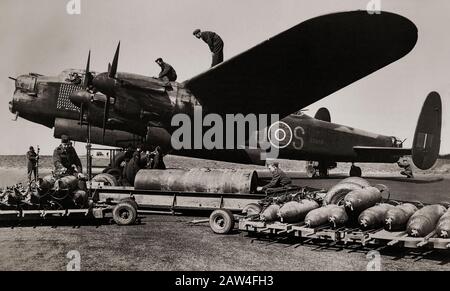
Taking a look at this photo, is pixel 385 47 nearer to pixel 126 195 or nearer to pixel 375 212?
pixel 375 212

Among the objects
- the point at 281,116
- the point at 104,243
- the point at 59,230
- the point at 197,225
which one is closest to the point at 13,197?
the point at 59,230

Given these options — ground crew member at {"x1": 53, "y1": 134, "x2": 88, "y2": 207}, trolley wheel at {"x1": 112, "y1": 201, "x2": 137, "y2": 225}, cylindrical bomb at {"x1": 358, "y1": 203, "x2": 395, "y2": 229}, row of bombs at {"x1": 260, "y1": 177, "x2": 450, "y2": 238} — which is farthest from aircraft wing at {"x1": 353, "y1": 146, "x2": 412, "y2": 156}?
ground crew member at {"x1": 53, "y1": 134, "x2": 88, "y2": 207}

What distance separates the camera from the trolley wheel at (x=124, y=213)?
9.95 metres

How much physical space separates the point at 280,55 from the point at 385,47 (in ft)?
8.90

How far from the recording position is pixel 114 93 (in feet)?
40.7

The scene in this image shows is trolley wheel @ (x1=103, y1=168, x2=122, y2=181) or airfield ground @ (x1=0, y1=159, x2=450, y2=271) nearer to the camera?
airfield ground @ (x1=0, y1=159, x2=450, y2=271)

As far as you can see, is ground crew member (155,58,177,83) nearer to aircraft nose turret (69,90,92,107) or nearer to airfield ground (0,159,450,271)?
aircraft nose turret (69,90,92,107)

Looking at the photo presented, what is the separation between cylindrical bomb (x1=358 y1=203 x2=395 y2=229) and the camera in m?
7.55

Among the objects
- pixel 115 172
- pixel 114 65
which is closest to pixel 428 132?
pixel 115 172

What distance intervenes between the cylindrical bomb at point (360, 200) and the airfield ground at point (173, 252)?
0.81 meters

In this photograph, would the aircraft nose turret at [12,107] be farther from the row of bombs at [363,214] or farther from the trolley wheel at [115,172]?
the row of bombs at [363,214]

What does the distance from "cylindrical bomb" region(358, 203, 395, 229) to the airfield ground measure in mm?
479

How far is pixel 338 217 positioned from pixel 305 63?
5.79 metres
